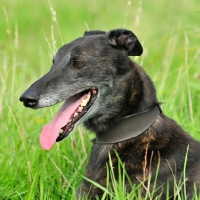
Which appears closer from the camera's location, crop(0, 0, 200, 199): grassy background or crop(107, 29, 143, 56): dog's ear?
crop(107, 29, 143, 56): dog's ear

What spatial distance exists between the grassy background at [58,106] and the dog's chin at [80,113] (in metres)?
0.35

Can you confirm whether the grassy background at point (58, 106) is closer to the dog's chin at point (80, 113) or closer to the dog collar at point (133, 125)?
the dog's chin at point (80, 113)

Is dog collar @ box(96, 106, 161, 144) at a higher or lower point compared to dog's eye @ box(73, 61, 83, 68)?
lower

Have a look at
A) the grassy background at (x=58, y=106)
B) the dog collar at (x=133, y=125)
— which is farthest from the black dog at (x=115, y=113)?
the grassy background at (x=58, y=106)

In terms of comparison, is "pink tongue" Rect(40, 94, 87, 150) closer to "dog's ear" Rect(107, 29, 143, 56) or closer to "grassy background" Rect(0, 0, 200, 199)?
"grassy background" Rect(0, 0, 200, 199)

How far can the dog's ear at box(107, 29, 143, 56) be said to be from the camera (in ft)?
14.0

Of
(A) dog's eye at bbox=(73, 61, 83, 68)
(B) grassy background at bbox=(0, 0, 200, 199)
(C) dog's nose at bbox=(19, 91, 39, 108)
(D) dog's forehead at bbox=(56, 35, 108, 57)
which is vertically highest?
(D) dog's forehead at bbox=(56, 35, 108, 57)

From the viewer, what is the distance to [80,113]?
4.04 metres

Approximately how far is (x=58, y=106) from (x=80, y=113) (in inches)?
85.8

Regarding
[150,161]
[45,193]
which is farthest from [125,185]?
[45,193]

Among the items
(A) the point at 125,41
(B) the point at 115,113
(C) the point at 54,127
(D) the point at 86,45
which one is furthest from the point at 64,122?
(A) the point at 125,41

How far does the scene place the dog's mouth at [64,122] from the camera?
397 cm

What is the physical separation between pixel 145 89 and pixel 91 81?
0.41m

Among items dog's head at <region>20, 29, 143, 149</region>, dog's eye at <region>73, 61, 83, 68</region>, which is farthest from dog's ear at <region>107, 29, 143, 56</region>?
dog's eye at <region>73, 61, 83, 68</region>
